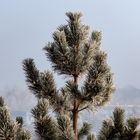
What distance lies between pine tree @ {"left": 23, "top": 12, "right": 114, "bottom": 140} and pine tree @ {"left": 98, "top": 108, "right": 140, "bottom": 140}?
405 mm

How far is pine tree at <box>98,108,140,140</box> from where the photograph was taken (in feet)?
30.4

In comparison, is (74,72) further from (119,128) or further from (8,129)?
(8,129)

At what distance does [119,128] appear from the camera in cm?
943

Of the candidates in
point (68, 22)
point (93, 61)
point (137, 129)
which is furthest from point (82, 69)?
point (137, 129)

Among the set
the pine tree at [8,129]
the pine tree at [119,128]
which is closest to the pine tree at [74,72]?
the pine tree at [119,128]

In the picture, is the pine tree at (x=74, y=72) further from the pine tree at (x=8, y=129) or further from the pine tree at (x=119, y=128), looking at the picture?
the pine tree at (x=8, y=129)

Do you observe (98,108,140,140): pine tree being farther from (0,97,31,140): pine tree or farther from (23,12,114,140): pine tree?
A: (0,97,31,140): pine tree

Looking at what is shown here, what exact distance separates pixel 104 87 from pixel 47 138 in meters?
1.32

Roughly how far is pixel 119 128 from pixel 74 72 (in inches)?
51.5

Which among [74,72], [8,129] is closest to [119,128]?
[74,72]

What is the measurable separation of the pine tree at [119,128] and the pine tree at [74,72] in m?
0.40

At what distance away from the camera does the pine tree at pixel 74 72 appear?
8.77 m

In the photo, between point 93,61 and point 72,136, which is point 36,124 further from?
point 93,61

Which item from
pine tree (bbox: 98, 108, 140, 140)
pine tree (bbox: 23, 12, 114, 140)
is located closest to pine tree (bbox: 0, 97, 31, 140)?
pine tree (bbox: 23, 12, 114, 140)
